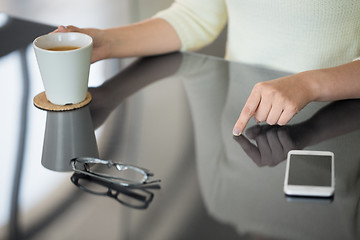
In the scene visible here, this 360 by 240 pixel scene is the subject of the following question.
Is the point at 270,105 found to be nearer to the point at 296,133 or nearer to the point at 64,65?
the point at 296,133

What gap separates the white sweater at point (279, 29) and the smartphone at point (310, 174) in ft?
1.52

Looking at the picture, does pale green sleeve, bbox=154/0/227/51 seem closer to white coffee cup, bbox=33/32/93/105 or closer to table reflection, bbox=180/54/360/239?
table reflection, bbox=180/54/360/239

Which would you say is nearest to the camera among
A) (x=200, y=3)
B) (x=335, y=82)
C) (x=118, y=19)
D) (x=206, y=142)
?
(x=206, y=142)

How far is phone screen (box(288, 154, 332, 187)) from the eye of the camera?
32.3 inches

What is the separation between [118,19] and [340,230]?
212 cm

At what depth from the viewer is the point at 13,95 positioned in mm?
1124

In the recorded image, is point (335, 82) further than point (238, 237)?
Yes

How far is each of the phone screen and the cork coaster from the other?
418mm

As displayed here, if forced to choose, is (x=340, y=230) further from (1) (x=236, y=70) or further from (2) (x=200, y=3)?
(2) (x=200, y=3)

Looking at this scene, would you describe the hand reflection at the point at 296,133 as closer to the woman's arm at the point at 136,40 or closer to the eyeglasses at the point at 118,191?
the eyeglasses at the point at 118,191

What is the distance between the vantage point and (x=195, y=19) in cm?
143

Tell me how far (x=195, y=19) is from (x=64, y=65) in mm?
541

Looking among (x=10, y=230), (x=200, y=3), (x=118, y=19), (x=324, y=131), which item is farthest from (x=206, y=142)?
(x=118, y=19)

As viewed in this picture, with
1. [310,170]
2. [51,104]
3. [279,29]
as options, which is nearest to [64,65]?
[51,104]
